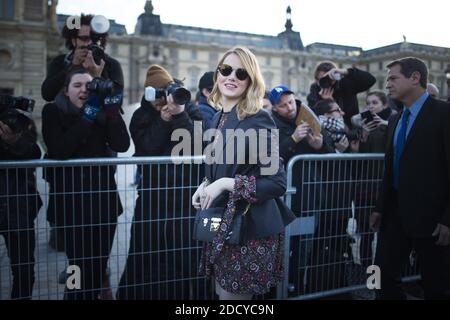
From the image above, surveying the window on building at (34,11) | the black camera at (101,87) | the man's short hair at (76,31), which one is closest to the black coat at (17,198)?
the black camera at (101,87)

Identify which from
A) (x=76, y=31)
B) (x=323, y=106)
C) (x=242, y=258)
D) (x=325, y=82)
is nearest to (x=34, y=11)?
(x=76, y=31)

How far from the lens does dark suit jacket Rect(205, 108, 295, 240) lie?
201cm

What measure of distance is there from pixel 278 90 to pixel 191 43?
5770 centimetres

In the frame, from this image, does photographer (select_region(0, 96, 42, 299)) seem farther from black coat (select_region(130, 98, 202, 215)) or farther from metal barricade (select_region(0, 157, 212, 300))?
black coat (select_region(130, 98, 202, 215))

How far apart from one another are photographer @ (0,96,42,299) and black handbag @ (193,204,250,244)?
52.6 inches

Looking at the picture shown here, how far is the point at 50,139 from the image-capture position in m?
2.77

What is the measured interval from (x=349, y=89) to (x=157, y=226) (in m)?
2.68

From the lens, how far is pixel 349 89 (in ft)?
14.3

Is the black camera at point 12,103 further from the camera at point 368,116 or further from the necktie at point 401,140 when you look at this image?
the camera at point 368,116

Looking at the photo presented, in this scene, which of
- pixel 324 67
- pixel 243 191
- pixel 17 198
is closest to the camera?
pixel 243 191

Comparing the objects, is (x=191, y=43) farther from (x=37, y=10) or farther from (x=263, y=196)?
(x=263, y=196)

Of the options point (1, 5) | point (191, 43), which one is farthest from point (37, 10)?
point (191, 43)

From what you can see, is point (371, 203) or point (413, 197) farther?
point (371, 203)

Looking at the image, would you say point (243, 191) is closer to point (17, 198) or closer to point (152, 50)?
point (17, 198)
